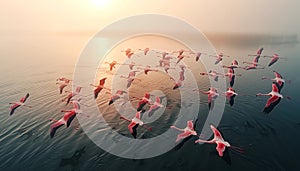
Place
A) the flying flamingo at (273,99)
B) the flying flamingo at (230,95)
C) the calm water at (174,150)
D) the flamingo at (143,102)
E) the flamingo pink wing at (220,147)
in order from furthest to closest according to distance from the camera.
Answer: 1. the flying flamingo at (230,95)
2. the flamingo at (143,102)
3. the flying flamingo at (273,99)
4. the calm water at (174,150)
5. the flamingo pink wing at (220,147)

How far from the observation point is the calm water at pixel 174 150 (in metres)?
20.3

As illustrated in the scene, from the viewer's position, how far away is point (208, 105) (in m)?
30.4

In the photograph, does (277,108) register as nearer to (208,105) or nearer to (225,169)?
(208,105)

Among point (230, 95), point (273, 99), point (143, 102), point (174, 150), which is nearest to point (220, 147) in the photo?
point (174, 150)

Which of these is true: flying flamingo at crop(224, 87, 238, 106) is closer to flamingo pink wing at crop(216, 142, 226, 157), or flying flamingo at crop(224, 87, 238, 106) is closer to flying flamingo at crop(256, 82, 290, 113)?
flying flamingo at crop(256, 82, 290, 113)

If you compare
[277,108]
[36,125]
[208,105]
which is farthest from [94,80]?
[277,108]

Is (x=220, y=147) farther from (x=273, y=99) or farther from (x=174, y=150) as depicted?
(x=273, y=99)

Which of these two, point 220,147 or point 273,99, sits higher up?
point 273,99

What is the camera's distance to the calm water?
2030 centimetres

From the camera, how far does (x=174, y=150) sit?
2202 cm

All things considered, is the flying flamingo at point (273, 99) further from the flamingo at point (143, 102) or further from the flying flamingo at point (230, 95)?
the flamingo at point (143, 102)

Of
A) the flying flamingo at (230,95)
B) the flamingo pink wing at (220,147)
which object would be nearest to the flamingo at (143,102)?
the flying flamingo at (230,95)

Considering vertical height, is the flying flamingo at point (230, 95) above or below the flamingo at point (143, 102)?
above

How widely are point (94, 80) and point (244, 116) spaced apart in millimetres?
26834
